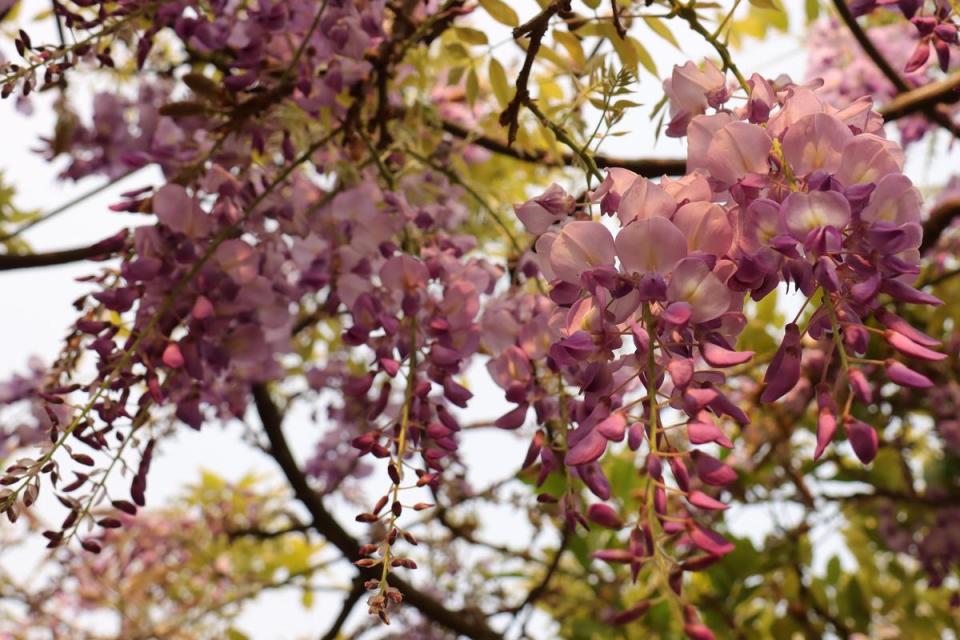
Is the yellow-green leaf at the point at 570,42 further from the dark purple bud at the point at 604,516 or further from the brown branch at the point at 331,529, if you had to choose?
the brown branch at the point at 331,529

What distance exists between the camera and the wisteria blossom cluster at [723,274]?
477mm

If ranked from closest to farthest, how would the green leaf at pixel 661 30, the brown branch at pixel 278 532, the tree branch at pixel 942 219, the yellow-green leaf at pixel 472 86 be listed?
the green leaf at pixel 661 30 → the yellow-green leaf at pixel 472 86 → the tree branch at pixel 942 219 → the brown branch at pixel 278 532

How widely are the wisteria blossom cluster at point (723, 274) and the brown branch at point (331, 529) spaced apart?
770 mm

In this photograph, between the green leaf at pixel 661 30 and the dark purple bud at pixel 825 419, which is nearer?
the dark purple bud at pixel 825 419

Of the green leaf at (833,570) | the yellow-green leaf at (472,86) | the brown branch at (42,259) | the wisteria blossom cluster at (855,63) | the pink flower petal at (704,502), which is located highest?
the wisteria blossom cluster at (855,63)

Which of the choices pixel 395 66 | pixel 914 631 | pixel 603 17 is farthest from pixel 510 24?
pixel 914 631

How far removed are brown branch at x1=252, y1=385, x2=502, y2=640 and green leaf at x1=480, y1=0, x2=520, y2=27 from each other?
686 millimetres

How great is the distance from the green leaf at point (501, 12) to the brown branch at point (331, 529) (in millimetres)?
686

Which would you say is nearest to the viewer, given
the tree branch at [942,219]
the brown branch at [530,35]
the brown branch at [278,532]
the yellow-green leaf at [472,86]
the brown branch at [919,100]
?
the brown branch at [530,35]

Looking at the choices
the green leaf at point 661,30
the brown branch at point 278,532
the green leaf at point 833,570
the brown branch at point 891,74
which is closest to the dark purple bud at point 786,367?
the green leaf at point 661,30

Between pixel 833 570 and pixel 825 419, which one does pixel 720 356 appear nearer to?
pixel 825 419

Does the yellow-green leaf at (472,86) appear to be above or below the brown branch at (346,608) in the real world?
above

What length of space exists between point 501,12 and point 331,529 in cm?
77

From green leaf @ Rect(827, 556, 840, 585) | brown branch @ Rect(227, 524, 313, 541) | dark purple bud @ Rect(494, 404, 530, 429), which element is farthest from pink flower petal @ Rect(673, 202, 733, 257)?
green leaf @ Rect(827, 556, 840, 585)
